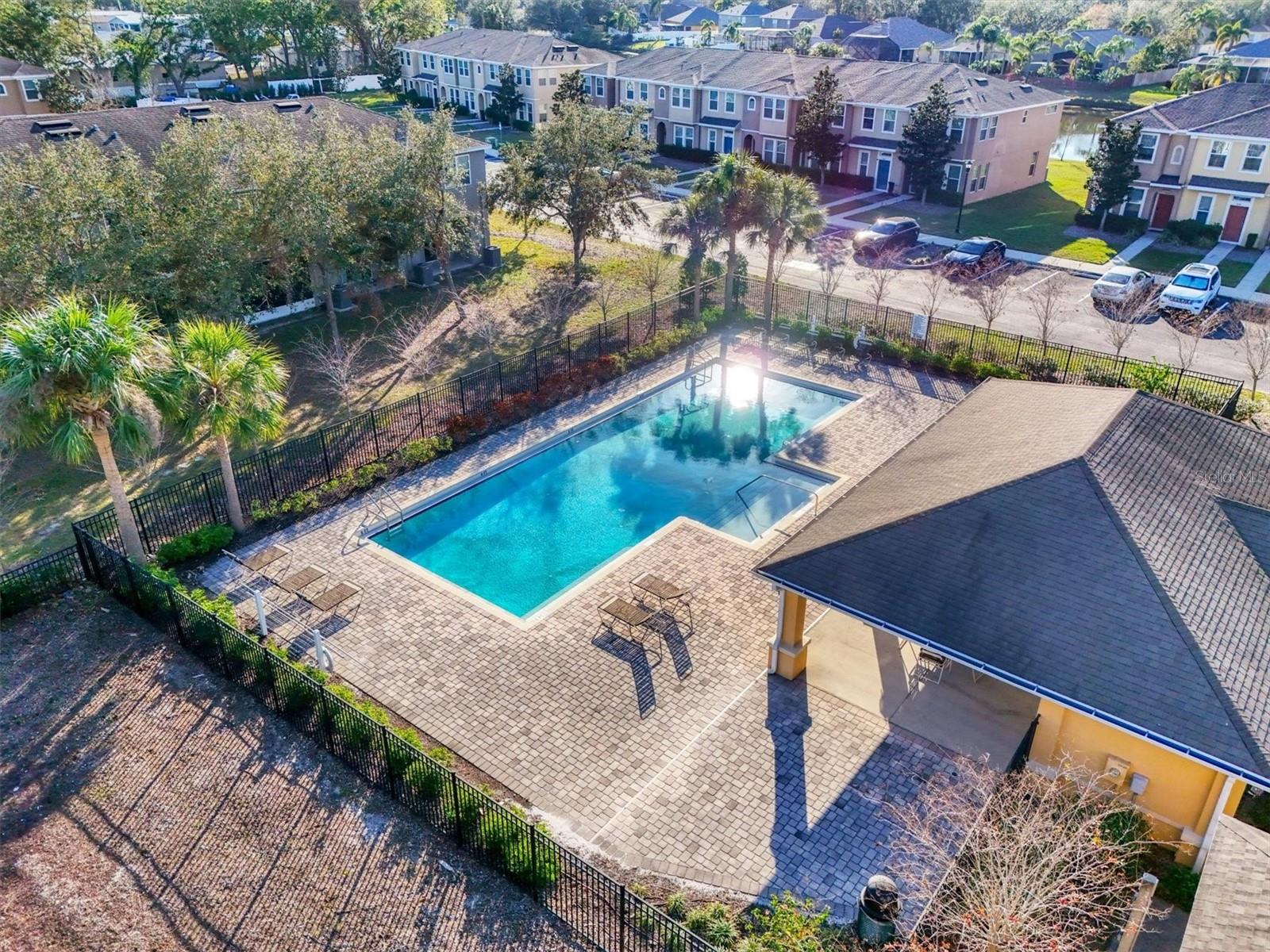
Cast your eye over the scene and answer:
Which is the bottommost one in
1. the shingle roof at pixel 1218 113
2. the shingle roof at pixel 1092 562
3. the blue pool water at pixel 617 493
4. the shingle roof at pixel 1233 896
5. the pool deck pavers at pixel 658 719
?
the blue pool water at pixel 617 493

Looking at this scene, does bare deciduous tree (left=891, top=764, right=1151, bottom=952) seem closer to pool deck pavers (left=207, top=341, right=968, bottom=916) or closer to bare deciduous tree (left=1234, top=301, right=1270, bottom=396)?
pool deck pavers (left=207, top=341, right=968, bottom=916)

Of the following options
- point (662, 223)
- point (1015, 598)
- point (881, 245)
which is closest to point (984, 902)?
point (1015, 598)

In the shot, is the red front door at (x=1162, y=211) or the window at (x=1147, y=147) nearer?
the window at (x=1147, y=147)

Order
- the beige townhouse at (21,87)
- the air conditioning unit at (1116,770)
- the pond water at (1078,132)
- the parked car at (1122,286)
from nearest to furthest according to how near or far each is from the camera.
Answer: the air conditioning unit at (1116,770) < the parked car at (1122,286) < the beige townhouse at (21,87) < the pond water at (1078,132)

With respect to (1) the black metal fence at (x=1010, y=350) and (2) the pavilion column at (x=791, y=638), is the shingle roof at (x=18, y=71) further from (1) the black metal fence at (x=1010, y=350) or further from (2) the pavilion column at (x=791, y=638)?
(2) the pavilion column at (x=791, y=638)

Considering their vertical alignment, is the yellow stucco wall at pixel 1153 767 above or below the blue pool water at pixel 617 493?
above

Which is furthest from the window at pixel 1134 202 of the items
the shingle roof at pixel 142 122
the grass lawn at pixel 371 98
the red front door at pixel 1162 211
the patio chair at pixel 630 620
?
the grass lawn at pixel 371 98

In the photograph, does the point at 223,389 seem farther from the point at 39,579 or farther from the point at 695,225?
the point at 695,225

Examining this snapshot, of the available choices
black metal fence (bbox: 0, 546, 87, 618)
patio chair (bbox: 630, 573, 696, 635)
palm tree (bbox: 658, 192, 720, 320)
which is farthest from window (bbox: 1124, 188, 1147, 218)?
black metal fence (bbox: 0, 546, 87, 618)
